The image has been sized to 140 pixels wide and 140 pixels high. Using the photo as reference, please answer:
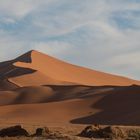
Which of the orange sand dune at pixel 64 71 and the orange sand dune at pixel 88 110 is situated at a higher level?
the orange sand dune at pixel 64 71

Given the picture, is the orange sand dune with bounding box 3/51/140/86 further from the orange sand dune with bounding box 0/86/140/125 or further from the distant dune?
the orange sand dune with bounding box 0/86/140/125

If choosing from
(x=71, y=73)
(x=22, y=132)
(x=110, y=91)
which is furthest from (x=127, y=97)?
(x=71, y=73)

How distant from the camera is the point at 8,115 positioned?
51188 mm

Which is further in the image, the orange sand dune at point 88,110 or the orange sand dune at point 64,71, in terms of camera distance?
the orange sand dune at point 64,71

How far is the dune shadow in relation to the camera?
45000 millimetres

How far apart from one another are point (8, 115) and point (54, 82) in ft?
111

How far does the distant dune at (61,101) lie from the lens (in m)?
47.4

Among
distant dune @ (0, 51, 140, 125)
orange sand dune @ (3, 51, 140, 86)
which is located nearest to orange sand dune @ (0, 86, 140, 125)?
distant dune @ (0, 51, 140, 125)

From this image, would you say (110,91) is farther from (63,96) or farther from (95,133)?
(95,133)

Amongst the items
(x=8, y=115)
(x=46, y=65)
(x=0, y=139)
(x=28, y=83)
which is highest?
(x=46, y=65)

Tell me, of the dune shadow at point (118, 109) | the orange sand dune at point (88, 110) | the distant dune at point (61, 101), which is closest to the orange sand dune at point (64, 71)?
the distant dune at point (61, 101)

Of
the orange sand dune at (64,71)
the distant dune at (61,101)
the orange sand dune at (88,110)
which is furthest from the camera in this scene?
the orange sand dune at (64,71)

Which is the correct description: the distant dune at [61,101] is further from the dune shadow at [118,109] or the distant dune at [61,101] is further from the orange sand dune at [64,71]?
the orange sand dune at [64,71]

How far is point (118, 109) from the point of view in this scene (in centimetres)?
4972
